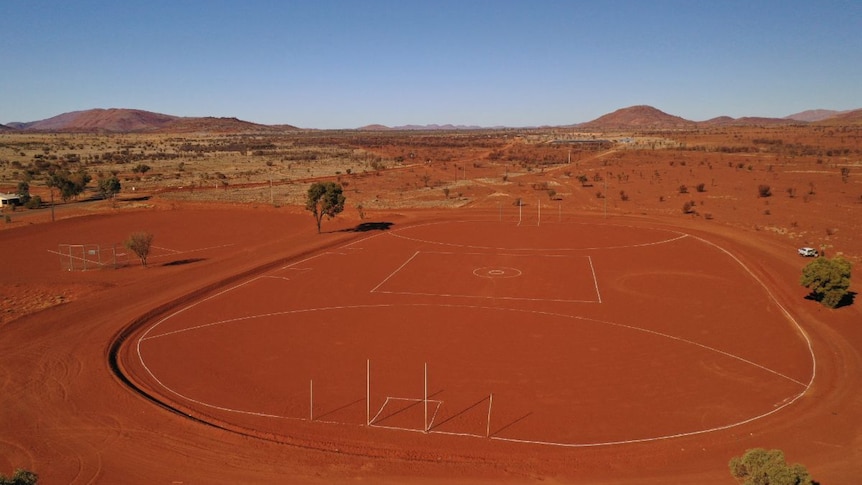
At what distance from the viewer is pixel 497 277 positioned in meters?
33.6

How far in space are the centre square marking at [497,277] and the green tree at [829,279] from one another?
9888 millimetres

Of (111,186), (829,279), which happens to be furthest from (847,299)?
(111,186)

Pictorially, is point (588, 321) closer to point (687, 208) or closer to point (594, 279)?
point (594, 279)

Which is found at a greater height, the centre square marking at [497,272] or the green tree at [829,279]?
the green tree at [829,279]

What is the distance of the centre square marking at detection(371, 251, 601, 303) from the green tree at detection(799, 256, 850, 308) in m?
9.89

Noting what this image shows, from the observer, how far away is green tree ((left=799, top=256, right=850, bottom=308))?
2645cm

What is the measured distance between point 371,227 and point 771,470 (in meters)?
41.9

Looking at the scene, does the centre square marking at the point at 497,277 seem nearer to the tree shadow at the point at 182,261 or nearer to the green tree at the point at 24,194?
the tree shadow at the point at 182,261

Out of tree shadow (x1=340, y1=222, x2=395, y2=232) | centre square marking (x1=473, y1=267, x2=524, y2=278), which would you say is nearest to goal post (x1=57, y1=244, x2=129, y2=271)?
tree shadow (x1=340, y1=222, x2=395, y2=232)

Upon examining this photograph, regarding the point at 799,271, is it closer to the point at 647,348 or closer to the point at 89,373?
the point at 647,348

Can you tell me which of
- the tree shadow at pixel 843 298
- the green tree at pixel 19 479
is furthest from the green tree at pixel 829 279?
the green tree at pixel 19 479

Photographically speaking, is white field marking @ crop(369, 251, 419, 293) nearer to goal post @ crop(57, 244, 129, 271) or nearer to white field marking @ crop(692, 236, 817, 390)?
goal post @ crop(57, 244, 129, 271)

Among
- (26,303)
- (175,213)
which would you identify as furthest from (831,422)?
(175,213)

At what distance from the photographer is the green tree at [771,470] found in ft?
36.2
